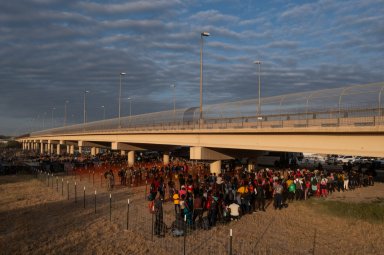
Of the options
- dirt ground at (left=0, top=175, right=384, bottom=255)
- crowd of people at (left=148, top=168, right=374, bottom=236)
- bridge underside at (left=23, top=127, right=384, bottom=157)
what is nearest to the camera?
dirt ground at (left=0, top=175, right=384, bottom=255)

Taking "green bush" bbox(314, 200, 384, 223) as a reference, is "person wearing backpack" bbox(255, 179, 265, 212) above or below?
above

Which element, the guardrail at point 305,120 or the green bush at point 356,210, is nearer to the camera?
the green bush at point 356,210

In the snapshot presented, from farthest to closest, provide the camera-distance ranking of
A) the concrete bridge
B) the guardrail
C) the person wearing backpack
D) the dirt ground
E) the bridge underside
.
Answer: the person wearing backpack
the concrete bridge
the guardrail
the bridge underside
the dirt ground

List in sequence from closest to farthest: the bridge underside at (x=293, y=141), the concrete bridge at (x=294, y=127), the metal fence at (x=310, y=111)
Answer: the bridge underside at (x=293, y=141) < the concrete bridge at (x=294, y=127) < the metal fence at (x=310, y=111)

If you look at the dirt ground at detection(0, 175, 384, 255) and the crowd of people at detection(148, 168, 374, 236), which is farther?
the crowd of people at detection(148, 168, 374, 236)

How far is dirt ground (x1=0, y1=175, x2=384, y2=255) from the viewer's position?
516 inches

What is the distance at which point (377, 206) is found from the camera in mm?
20141

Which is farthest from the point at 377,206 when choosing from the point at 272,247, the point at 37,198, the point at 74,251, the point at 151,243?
the point at 37,198

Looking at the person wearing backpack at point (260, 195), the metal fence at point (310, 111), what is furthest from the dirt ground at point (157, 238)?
the metal fence at point (310, 111)

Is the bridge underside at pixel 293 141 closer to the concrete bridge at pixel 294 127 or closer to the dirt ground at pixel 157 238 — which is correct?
the concrete bridge at pixel 294 127

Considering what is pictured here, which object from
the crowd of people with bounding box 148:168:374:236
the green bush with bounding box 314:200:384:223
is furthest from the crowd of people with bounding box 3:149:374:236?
the green bush with bounding box 314:200:384:223

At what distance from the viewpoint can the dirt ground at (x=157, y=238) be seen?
1310 centimetres

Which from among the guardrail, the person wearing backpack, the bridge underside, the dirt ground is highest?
the guardrail

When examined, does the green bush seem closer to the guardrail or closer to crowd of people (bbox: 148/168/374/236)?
crowd of people (bbox: 148/168/374/236)
